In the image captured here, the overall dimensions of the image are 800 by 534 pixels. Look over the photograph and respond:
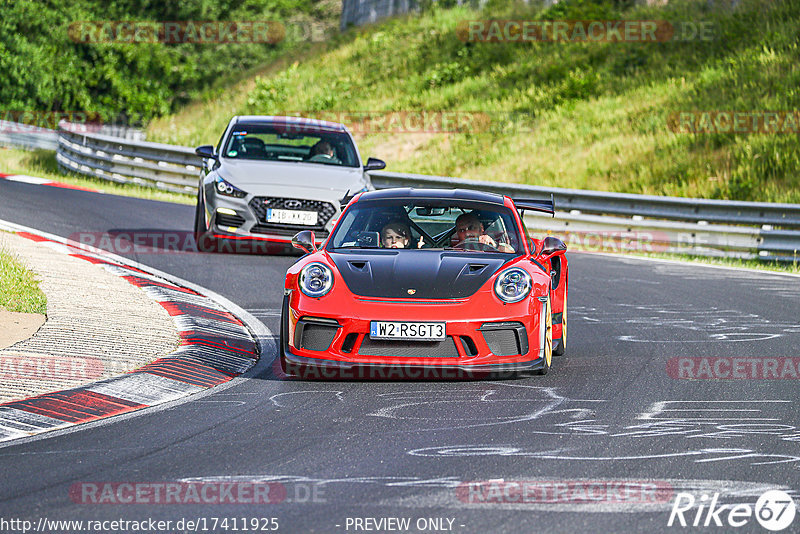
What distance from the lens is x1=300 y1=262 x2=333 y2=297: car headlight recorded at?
309 inches

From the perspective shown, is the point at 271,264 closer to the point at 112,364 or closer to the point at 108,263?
the point at 108,263

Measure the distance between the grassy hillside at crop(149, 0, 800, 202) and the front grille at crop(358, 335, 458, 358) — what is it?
15.7m

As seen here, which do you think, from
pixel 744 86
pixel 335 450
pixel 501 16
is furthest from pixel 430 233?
pixel 501 16

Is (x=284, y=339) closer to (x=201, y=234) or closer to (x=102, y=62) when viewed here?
(x=201, y=234)

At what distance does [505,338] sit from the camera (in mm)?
7719

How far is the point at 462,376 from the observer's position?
770 cm

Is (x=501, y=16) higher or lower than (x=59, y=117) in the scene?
higher

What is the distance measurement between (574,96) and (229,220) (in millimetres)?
19523

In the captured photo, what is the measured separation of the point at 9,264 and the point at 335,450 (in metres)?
5.90

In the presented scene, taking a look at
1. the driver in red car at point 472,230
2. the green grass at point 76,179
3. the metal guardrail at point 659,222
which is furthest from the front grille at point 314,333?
the green grass at point 76,179

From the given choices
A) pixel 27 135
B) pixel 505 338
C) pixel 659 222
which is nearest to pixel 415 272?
pixel 505 338

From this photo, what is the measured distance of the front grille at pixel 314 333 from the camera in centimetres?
768

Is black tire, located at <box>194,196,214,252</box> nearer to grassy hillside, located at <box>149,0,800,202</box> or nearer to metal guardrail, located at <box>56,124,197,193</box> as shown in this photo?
metal guardrail, located at <box>56,124,197,193</box>

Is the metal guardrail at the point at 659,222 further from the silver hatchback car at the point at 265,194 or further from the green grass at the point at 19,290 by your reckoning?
the green grass at the point at 19,290
